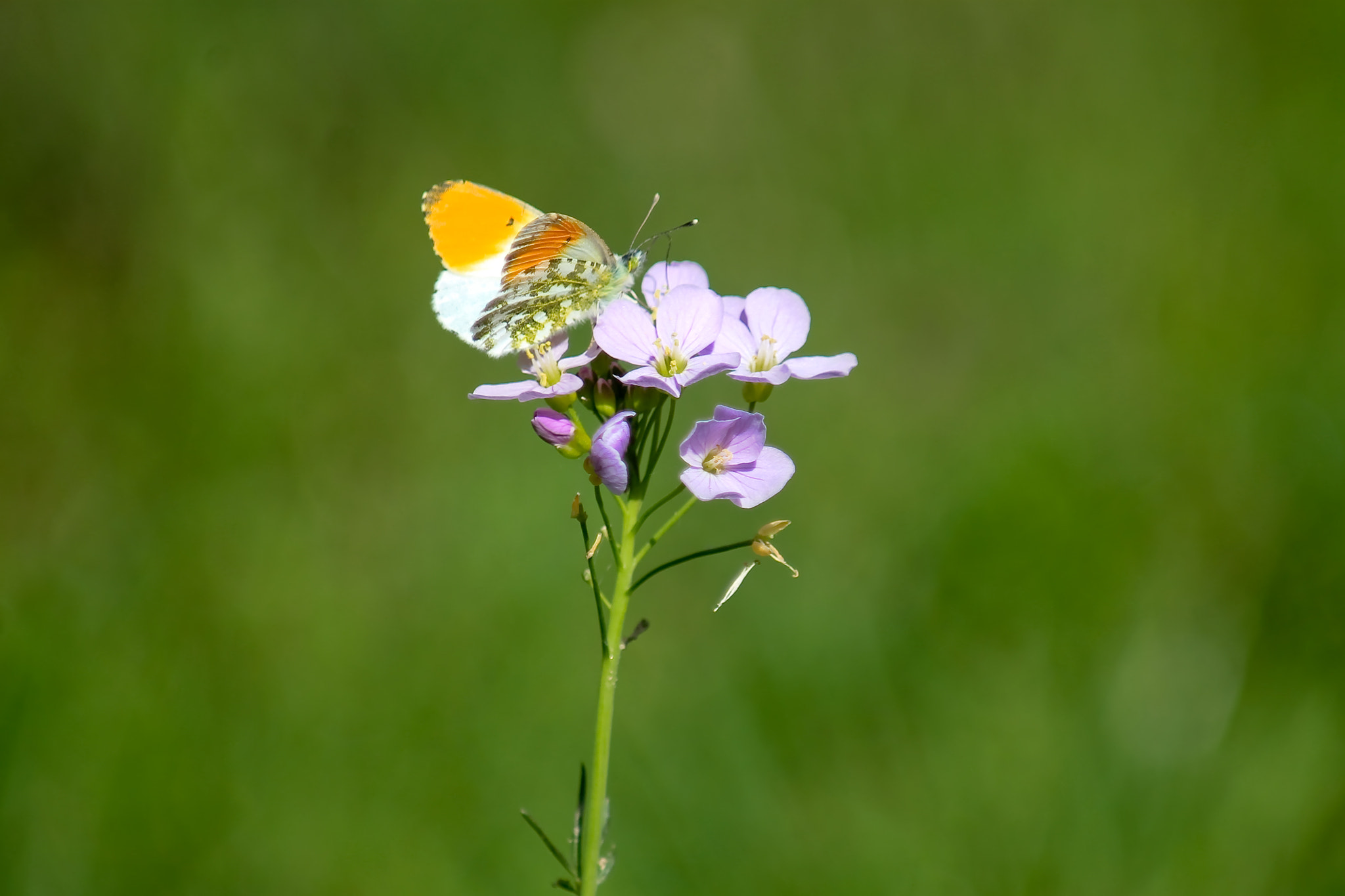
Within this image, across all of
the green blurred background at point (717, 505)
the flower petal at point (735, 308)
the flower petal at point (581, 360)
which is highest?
the flower petal at point (735, 308)

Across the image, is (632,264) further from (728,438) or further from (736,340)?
(728,438)

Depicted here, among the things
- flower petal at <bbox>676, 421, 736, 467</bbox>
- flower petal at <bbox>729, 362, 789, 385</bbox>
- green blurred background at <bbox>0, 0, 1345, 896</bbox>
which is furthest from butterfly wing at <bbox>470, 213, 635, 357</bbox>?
green blurred background at <bbox>0, 0, 1345, 896</bbox>

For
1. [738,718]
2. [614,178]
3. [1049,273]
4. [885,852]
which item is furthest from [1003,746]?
[614,178]

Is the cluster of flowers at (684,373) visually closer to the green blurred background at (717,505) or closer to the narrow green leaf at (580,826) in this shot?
the narrow green leaf at (580,826)

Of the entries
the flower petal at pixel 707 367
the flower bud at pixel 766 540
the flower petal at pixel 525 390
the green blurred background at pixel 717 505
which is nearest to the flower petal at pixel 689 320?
the flower petal at pixel 707 367

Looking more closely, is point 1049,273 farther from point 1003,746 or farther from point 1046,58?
point 1003,746

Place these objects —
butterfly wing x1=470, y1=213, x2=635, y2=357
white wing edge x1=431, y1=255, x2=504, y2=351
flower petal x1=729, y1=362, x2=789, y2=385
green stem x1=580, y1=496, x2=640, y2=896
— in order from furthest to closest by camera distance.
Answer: white wing edge x1=431, y1=255, x2=504, y2=351 < butterfly wing x1=470, y1=213, x2=635, y2=357 < flower petal x1=729, y1=362, x2=789, y2=385 < green stem x1=580, y1=496, x2=640, y2=896

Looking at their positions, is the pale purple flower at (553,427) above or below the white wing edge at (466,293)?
below

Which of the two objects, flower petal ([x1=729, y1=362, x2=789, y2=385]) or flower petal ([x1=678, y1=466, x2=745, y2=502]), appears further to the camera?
flower petal ([x1=729, y1=362, x2=789, y2=385])

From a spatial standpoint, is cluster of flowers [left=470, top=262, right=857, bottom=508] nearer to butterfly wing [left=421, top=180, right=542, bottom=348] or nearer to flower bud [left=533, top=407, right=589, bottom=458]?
flower bud [left=533, top=407, right=589, bottom=458]
